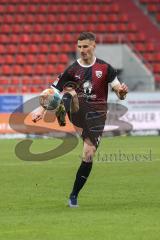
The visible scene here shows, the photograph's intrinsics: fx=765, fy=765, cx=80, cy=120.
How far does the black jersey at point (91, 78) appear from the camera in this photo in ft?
31.6

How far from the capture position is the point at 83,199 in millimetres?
10445

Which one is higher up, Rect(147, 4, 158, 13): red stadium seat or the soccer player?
the soccer player

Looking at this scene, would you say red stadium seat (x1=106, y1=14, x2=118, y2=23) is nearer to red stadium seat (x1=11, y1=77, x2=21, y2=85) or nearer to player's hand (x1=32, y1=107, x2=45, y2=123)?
red stadium seat (x1=11, y1=77, x2=21, y2=85)

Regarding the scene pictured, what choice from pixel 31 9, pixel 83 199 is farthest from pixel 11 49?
pixel 83 199

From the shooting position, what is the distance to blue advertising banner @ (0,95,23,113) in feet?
83.2

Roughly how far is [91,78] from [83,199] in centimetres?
181

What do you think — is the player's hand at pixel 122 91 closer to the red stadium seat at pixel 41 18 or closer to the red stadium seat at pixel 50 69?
the red stadium seat at pixel 50 69

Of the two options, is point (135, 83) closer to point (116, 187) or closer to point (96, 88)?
point (116, 187)

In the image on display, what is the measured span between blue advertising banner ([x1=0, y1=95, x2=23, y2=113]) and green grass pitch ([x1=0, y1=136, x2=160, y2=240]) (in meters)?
6.74

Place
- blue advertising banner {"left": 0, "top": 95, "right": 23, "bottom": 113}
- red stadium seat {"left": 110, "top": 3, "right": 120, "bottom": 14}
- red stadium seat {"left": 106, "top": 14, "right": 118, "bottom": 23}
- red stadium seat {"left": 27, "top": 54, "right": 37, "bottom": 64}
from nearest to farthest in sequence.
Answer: blue advertising banner {"left": 0, "top": 95, "right": 23, "bottom": 113}, red stadium seat {"left": 27, "top": 54, "right": 37, "bottom": 64}, red stadium seat {"left": 106, "top": 14, "right": 118, "bottom": 23}, red stadium seat {"left": 110, "top": 3, "right": 120, "bottom": 14}

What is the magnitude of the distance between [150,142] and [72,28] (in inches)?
463

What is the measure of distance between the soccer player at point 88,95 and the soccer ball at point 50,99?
82mm

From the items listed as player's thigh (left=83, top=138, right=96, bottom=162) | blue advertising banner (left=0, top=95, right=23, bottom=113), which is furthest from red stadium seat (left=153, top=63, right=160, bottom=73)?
player's thigh (left=83, top=138, right=96, bottom=162)

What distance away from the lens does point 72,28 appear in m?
32.8
